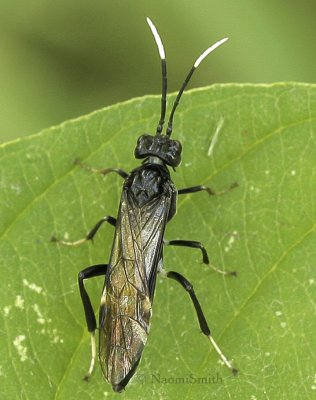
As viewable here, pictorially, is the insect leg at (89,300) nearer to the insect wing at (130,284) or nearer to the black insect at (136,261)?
the black insect at (136,261)

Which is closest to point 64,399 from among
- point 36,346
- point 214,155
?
point 36,346

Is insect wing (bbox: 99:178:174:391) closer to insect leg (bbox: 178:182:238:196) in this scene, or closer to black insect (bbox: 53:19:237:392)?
black insect (bbox: 53:19:237:392)

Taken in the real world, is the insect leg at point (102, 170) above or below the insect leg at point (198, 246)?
above

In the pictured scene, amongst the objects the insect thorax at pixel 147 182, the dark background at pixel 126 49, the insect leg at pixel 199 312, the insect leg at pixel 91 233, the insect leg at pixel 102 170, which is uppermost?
the dark background at pixel 126 49

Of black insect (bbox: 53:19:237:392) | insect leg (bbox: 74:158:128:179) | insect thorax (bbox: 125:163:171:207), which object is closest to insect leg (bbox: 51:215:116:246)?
black insect (bbox: 53:19:237:392)

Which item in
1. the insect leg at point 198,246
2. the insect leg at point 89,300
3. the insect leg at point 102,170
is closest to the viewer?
the insect leg at point 89,300

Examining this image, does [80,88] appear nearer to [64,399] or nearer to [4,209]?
[4,209]

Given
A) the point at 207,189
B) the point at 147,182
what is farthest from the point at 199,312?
the point at 147,182

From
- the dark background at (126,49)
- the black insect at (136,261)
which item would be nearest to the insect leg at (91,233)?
the black insect at (136,261)
